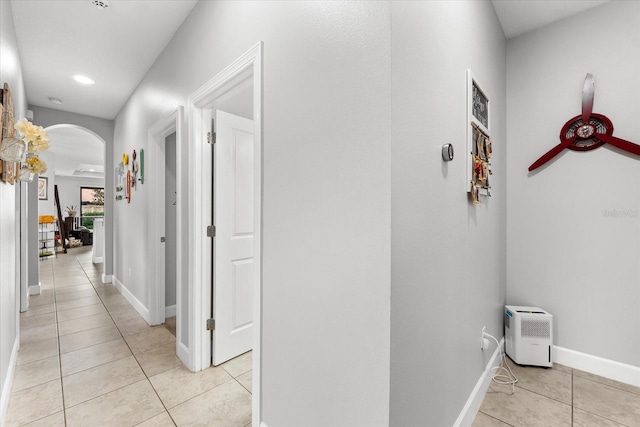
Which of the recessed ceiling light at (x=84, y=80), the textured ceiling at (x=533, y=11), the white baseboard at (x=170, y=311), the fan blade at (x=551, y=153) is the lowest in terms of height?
the white baseboard at (x=170, y=311)

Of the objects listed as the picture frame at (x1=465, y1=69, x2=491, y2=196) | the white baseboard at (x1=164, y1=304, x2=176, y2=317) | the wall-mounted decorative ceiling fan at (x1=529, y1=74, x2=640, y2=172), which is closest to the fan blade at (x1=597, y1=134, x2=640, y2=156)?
the wall-mounted decorative ceiling fan at (x1=529, y1=74, x2=640, y2=172)

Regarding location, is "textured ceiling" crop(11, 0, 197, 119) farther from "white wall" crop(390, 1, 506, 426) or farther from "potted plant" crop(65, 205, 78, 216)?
"potted plant" crop(65, 205, 78, 216)

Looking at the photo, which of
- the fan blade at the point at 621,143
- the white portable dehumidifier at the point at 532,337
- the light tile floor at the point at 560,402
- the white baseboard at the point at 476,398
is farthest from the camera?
the white portable dehumidifier at the point at 532,337

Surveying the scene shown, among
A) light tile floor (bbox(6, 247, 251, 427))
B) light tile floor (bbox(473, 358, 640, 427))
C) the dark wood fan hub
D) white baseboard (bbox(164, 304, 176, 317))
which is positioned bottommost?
light tile floor (bbox(6, 247, 251, 427))

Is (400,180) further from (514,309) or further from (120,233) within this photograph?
(120,233)

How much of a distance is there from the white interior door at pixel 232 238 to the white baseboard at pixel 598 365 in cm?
249

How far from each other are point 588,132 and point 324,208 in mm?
2208

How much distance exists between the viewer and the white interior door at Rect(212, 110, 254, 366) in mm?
2193

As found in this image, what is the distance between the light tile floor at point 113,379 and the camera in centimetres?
171

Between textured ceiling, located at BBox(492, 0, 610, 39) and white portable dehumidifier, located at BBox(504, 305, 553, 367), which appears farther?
white portable dehumidifier, located at BBox(504, 305, 553, 367)

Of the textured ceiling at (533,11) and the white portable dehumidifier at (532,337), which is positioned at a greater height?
the textured ceiling at (533,11)

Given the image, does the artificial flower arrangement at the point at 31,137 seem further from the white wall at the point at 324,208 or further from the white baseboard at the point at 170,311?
the white baseboard at the point at 170,311

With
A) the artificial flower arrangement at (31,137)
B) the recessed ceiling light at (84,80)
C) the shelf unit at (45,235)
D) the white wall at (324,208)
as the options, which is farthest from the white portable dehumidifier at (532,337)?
the shelf unit at (45,235)

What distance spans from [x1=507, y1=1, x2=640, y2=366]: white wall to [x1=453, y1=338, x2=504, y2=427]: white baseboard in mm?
741
